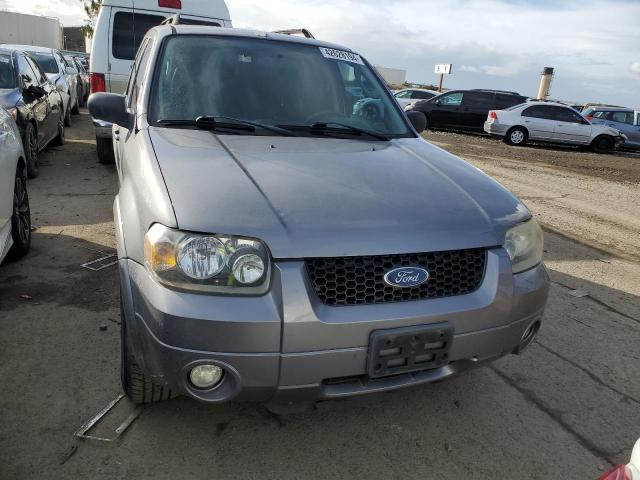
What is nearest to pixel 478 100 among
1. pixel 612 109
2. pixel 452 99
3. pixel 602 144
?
pixel 452 99

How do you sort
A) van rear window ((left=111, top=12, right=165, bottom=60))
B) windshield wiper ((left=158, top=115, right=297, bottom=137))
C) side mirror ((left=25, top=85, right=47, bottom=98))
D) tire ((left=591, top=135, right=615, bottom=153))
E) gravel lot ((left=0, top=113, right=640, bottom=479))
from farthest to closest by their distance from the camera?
tire ((left=591, top=135, right=615, bottom=153))
van rear window ((left=111, top=12, right=165, bottom=60))
side mirror ((left=25, top=85, right=47, bottom=98))
windshield wiper ((left=158, top=115, right=297, bottom=137))
gravel lot ((left=0, top=113, right=640, bottom=479))

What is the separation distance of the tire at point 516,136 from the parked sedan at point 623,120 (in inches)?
128

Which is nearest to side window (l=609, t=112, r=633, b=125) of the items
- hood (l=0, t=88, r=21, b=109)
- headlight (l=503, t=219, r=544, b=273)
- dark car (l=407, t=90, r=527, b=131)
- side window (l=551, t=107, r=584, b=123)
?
side window (l=551, t=107, r=584, b=123)

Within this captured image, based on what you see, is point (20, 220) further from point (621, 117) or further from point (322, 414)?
point (621, 117)

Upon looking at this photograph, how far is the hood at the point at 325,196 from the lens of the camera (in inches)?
75.5

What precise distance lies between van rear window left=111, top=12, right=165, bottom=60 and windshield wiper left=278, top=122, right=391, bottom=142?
5.43m

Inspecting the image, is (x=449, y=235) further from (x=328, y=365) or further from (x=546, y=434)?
(x=546, y=434)

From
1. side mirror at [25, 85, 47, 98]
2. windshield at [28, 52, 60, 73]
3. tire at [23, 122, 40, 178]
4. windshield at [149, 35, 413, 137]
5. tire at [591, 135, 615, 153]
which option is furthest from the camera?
tire at [591, 135, 615, 153]

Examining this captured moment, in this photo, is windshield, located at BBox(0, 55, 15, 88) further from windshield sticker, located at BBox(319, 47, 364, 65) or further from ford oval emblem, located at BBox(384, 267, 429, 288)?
ford oval emblem, located at BBox(384, 267, 429, 288)

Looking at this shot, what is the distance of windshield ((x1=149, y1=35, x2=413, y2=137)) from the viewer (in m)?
3.02

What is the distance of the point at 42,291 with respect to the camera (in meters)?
3.68

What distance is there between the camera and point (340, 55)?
3729 millimetres

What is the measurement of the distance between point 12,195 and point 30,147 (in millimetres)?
3343

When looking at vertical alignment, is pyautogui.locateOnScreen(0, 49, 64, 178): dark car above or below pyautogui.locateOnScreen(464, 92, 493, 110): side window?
below
